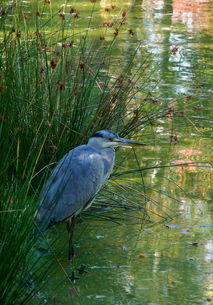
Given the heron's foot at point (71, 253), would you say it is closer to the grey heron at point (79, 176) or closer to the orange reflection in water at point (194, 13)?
the grey heron at point (79, 176)

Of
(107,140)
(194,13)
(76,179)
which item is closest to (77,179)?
(76,179)

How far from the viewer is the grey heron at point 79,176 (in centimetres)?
461

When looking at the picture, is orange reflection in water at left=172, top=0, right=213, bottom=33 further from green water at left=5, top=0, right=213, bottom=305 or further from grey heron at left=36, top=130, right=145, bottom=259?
grey heron at left=36, top=130, right=145, bottom=259

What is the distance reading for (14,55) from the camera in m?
5.28

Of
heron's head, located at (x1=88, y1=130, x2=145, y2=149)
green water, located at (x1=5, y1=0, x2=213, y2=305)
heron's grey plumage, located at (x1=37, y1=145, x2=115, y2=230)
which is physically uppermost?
heron's head, located at (x1=88, y1=130, x2=145, y2=149)

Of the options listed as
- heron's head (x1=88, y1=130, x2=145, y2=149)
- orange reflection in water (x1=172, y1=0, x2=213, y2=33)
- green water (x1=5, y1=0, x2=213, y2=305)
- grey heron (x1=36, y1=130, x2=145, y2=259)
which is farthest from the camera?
orange reflection in water (x1=172, y1=0, x2=213, y2=33)

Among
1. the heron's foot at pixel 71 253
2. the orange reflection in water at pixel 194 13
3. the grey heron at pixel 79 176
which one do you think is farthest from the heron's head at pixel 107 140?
the orange reflection in water at pixel 194 13

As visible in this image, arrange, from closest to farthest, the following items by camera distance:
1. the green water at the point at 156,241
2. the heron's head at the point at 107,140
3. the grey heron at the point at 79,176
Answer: the green water at the point at 156,241, the grey heron at the point at 79,176, the heron's head at the point at 107,140

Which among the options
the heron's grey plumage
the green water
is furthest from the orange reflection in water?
the heron's grey plumage

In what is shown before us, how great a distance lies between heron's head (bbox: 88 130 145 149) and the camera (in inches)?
193

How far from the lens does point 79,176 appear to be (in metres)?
4.81

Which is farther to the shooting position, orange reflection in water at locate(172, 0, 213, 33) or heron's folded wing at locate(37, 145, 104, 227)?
orange reflection in water at locate(172, 0, 213, 33)

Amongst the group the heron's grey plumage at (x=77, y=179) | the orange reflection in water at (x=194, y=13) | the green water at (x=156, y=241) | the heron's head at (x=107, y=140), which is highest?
the heron's head at (x=107, y=140)

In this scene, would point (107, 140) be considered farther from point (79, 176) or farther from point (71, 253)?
point (71, 253)
